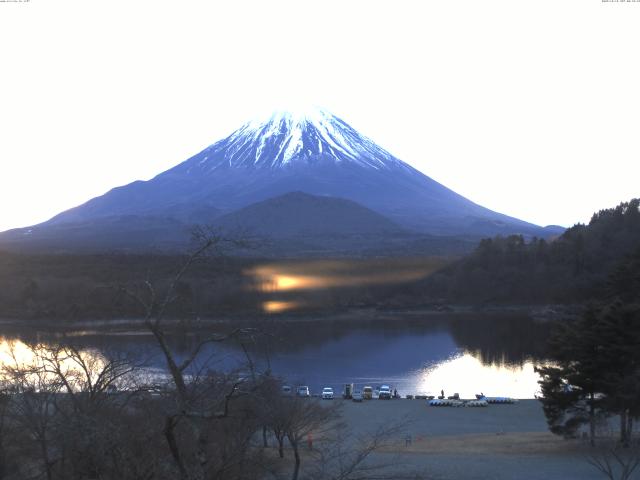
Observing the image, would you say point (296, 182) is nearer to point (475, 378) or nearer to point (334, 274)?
point (334, 274)

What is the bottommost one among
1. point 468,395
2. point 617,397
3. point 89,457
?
point 468,395

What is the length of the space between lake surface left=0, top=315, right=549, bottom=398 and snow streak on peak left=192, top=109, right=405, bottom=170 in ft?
199

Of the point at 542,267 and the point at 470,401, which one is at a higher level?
the point at 542,267

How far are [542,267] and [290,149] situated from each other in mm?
Result: 54390

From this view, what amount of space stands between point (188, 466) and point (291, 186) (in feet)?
259

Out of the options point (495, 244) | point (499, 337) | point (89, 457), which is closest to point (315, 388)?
point (499, 337)

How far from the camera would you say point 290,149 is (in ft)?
291

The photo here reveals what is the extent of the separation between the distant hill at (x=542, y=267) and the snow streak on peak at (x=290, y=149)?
160 ft

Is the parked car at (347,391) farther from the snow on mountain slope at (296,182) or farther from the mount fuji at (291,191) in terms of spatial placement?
the snow on mountain slope at (296,182)

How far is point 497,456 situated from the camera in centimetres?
895

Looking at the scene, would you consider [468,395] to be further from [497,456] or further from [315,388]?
[497,456]

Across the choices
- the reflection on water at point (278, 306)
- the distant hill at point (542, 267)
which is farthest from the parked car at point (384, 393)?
the distant hill at point (542, 267)

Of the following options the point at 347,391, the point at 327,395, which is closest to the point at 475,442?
the point at 327,395

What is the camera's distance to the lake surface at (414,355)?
16828 millimetres
